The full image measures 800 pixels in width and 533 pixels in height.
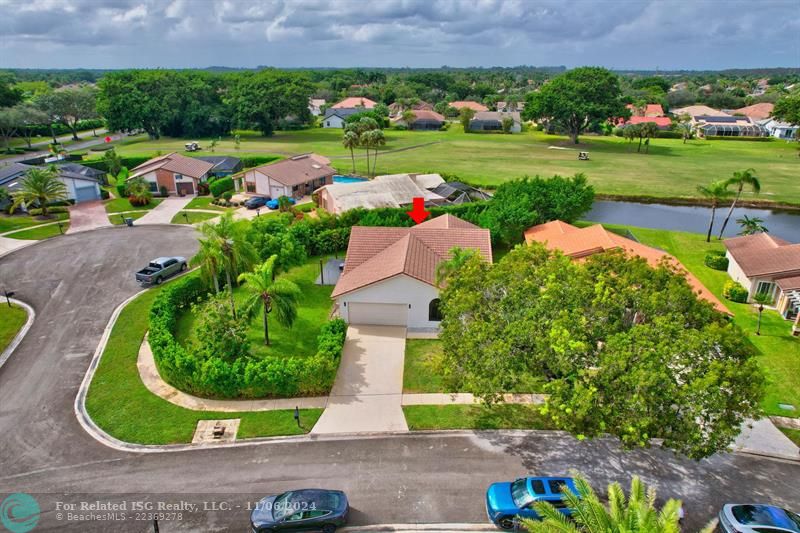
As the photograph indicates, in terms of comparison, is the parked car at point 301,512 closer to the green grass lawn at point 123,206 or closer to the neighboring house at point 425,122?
the green grass lawn at point 123,206

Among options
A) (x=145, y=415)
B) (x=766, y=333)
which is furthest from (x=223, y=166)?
(x=766, y=333)

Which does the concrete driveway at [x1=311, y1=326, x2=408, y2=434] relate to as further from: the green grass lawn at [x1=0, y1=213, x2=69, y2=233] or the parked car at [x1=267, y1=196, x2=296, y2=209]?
the green grass lawn at [x1=0, y1=213, x2=69, y2=233]

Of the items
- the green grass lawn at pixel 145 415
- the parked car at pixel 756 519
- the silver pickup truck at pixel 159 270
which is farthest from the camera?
the silver pickup truck at pixel 159 270

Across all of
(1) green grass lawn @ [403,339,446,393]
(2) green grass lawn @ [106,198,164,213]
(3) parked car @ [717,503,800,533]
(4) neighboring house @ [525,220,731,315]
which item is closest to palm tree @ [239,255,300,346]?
(1) green grass lawn @ [403,339,446,393]

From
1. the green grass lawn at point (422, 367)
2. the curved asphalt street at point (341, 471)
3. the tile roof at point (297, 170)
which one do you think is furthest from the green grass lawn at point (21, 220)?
the green grass lawn at point (422, 367)

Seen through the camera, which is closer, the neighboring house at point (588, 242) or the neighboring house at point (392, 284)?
the neighboring house at point (392, 284)
